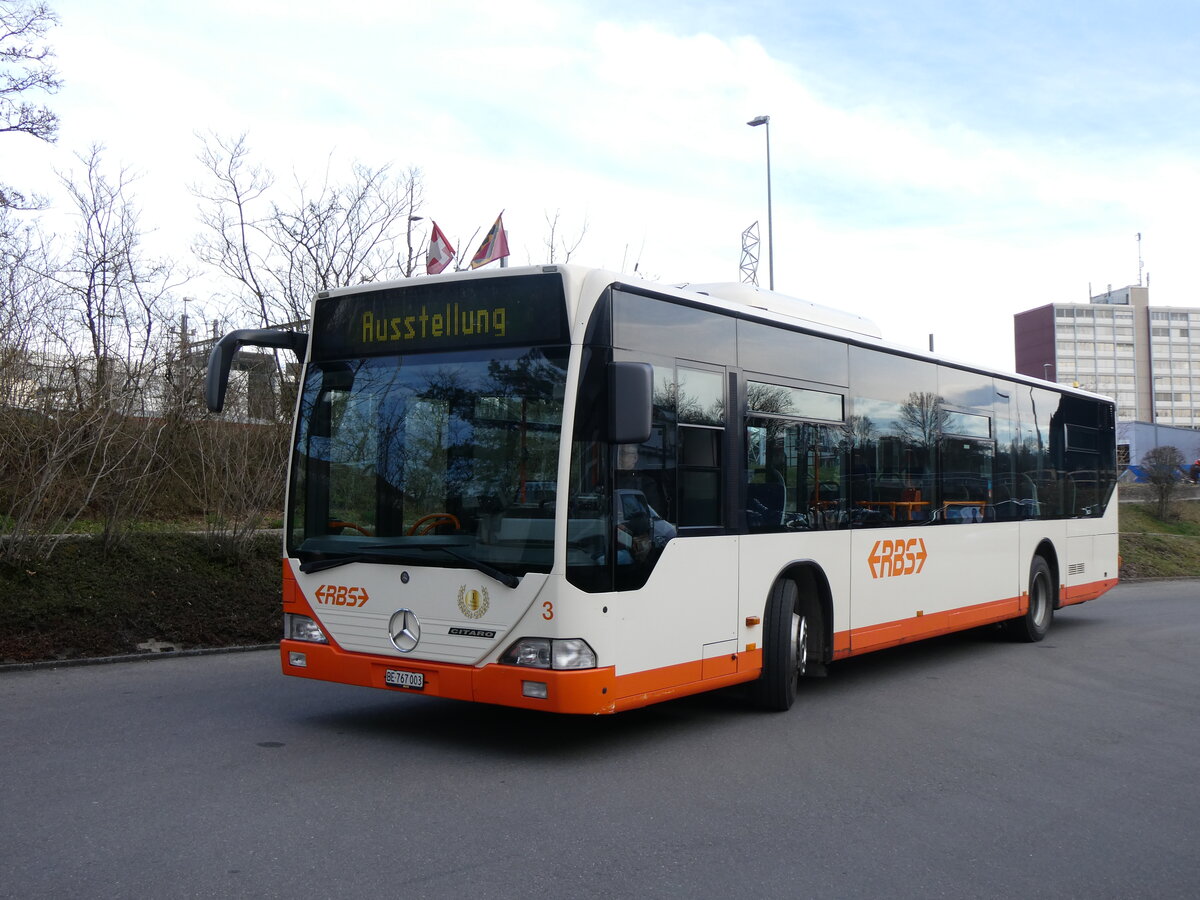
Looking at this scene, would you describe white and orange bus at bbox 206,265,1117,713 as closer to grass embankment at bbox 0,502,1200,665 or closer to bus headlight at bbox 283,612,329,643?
bus headlight at bbox 283,612,329,643

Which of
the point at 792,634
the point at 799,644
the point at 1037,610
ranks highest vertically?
the point at 792,634

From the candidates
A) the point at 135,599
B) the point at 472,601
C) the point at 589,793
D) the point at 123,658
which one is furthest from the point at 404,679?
the point at 135,599

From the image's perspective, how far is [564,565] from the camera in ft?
22.8

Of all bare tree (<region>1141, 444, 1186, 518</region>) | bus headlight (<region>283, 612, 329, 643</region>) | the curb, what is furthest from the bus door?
bare tree (<region>1141, 444, 1186, 518</region>)

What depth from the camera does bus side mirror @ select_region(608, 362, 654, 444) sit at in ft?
22.3

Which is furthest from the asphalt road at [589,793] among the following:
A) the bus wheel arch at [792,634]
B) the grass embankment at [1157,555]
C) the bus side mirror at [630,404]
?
the grass embankment at [1157,555]

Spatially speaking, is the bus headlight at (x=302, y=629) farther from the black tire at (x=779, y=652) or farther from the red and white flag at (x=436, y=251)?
the red and white flag at (x=436, y=251)

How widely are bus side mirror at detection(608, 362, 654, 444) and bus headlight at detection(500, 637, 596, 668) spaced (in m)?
1.27

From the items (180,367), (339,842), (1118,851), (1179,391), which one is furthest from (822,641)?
(1179,391)

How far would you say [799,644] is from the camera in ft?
30.5

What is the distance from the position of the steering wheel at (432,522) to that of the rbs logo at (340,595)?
2.01ft

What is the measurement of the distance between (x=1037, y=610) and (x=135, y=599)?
35.0ft

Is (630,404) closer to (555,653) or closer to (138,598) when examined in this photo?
(555,653)

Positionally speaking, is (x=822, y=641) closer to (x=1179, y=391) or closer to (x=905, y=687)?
(x=905, y=687)
